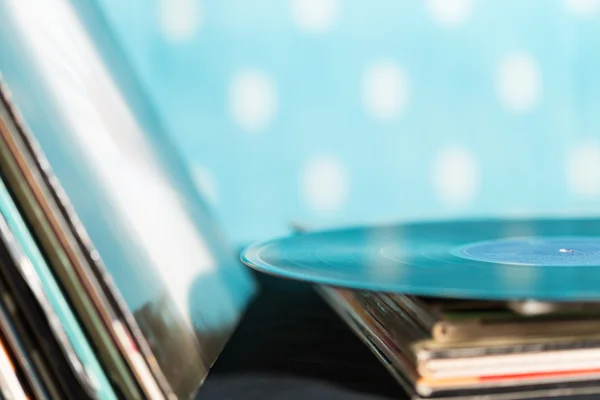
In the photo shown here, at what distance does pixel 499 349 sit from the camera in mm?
432

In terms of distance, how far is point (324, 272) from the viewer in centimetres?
49

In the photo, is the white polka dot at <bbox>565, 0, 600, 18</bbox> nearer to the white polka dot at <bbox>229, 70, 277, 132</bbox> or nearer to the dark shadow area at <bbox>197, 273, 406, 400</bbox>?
the white polka dot at <bbox>229, 70, 277, 132</bbox>

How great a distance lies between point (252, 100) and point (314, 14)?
15 cm

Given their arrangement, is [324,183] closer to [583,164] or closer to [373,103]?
[373,103]

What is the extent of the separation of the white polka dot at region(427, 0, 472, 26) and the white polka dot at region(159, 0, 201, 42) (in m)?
0.34

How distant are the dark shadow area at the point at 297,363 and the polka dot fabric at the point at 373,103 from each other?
328 mm

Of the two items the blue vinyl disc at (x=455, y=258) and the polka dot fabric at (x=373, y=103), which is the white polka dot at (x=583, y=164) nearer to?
the polka dot fabric at (x=373, y=103)

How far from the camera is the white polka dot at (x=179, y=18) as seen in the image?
98 cm

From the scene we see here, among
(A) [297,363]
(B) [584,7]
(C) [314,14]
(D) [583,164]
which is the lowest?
(D) [583,164]

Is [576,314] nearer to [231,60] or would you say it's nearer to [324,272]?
[324,272]

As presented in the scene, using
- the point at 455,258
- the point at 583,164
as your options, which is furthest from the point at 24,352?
the point at 583,164

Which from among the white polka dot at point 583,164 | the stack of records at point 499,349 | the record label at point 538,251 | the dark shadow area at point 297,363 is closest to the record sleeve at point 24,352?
the dark shadow area at point 297,363

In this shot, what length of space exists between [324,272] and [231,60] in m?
0.58

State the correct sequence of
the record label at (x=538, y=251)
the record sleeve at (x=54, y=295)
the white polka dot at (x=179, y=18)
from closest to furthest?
the record sleeve at (x=54, y=295), the record label at (x=538, y=251), the white polka dot at (x=179, y=18)
